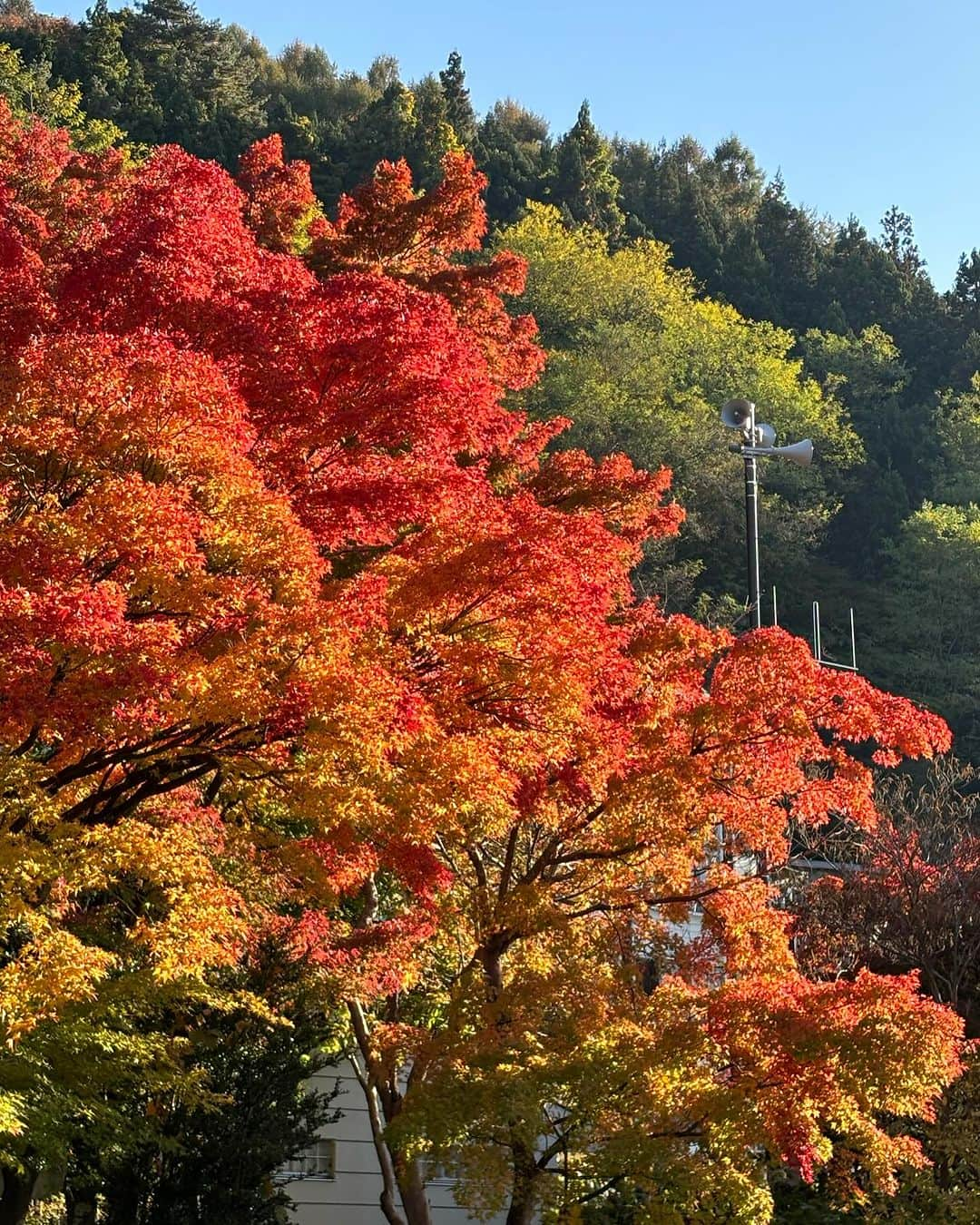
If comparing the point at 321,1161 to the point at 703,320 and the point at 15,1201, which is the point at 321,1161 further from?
the point at 703,320

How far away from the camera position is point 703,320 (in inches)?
2699

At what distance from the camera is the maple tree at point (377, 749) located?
1080 cm

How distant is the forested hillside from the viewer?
5312cm

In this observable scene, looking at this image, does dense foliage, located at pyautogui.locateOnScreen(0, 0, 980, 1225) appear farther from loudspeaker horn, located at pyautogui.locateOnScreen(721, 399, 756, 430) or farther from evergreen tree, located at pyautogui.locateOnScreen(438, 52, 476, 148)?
evergreen tree, located at pyautogui.locateOnScreen(438, 52, 476, 148)

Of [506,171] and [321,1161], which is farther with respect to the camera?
[506,171]

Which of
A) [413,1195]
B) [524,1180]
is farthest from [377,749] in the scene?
[413,1195]

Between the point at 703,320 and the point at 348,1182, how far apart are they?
169ft

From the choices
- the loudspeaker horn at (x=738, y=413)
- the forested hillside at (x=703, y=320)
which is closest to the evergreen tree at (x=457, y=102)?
the forested hillside at (x=703, y=320)

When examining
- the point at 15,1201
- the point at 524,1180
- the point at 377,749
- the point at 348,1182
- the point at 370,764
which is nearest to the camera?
the point at 377,749

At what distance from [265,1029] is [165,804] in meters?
3.94

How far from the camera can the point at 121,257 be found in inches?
540

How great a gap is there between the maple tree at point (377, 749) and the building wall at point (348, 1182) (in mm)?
6199

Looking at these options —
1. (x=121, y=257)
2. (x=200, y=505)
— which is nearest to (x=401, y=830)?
(x=200, y=505)

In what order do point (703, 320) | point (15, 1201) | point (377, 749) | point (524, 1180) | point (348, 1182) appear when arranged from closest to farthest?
point (377, 749) < point (524, 1180) < point (15, 1201) < point (348, 1182) < point (703, 320)
